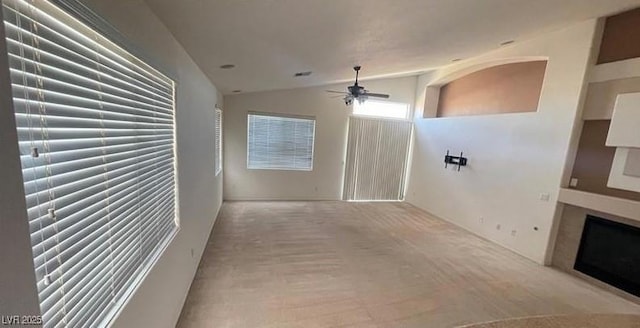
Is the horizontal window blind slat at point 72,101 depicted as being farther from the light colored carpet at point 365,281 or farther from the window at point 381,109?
the window at point 381,109

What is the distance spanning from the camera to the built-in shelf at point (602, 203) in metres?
3.16

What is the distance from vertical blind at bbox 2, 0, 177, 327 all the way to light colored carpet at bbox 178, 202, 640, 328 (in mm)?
1450

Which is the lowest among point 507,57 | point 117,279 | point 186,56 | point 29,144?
point 117,279

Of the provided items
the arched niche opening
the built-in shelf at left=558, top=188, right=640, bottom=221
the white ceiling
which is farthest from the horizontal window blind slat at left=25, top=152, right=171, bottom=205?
the arched niche opening

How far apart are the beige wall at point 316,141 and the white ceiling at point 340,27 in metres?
2.30

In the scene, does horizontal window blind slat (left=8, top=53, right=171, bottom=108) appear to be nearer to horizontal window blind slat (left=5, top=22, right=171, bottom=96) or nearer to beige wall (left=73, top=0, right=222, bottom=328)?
horizontal window blind slat (left=5, top=22, right=171, bottom=96)

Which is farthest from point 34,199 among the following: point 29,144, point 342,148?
point 342,148

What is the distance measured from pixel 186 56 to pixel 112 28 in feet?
5.04

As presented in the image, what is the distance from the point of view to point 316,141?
271 inches

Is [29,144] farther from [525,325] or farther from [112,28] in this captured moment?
[525,325]

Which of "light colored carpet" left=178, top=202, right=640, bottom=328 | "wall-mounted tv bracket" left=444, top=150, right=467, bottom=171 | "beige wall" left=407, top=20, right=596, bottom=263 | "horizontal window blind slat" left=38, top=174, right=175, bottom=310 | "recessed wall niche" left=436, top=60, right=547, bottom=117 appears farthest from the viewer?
"wall-mounted tv bracket" left=444, top=150, right=467, bottom=171

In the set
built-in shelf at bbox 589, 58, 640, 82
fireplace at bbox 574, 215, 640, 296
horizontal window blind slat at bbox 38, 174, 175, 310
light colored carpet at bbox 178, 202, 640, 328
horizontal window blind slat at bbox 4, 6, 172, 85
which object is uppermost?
built-in shelf at bbox 589, 58, 640, 82

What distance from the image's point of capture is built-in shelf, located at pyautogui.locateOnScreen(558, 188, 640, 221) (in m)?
3.16

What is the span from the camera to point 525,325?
3.44 ft
